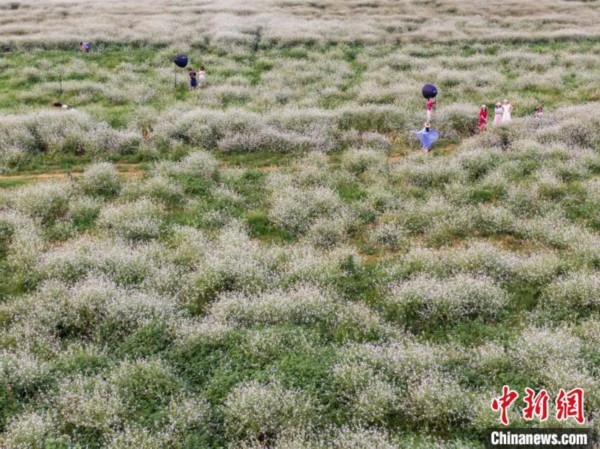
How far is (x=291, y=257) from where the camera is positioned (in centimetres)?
1046

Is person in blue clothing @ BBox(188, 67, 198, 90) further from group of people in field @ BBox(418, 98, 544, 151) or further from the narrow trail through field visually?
group of people in field @ BBox(418, 98, 544, 151)

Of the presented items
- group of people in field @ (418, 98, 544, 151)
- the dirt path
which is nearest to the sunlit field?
the dirt path

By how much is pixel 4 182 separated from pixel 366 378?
1200 centimetres

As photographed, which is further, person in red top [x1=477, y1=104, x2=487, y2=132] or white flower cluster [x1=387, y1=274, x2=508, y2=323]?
person in red top [x1=477, y1=104, x2=487, y2=132]

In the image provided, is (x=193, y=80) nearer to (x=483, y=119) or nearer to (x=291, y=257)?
(x=483, y=119)

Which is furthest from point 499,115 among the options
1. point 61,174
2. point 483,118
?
point 61,174

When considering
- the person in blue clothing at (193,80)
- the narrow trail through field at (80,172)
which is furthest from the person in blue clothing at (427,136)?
the person in blue clothing at (193,80)

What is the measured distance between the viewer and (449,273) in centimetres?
981

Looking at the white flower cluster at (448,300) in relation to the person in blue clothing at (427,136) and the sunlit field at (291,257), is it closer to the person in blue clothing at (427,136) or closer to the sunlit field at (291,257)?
the sunlit field at (291,257)

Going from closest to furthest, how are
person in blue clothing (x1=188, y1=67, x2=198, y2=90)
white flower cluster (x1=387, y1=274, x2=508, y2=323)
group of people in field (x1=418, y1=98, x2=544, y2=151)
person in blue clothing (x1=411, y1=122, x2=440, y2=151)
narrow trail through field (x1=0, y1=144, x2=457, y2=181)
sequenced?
white flower cluster (x1=387, y1=274, x2=508, y2=323)
narrow trail through field (x1=0, y1=144, x2=457, y2=181)
person in blue clothing (x1=411, y1=122, x2=440, y2=151)
group of people in field (x1=418, y1=98, x2=544, y2=151)
person in blue clothing (x1=188, y1=67, x2=198, y2=90)

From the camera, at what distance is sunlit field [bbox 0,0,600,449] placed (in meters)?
6.84

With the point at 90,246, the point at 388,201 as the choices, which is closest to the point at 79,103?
the point at 90,246

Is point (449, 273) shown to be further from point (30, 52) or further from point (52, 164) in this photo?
point (30, 52)

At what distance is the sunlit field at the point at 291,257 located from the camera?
684cm
